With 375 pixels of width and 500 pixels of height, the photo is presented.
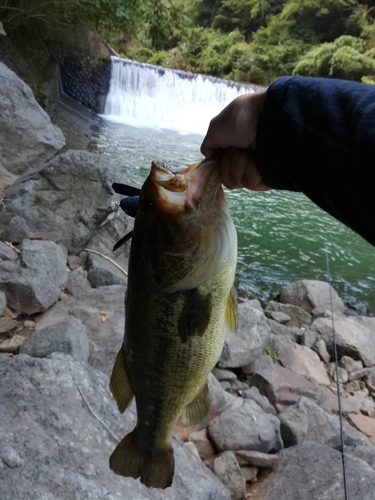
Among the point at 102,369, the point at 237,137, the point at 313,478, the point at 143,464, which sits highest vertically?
the point at 237,137

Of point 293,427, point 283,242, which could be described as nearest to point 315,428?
point 293,427

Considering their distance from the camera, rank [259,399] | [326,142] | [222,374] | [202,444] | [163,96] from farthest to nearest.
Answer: [163,96], [222,374], [259,399], [202,444], [326,142]

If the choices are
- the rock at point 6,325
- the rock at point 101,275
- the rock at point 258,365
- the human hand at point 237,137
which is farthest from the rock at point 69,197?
the human hand at point 237,137

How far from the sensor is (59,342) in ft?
10.6

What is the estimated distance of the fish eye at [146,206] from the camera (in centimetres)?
139

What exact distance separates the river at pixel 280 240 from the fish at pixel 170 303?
19.3 feet

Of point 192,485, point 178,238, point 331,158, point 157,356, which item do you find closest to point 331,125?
point 331,158

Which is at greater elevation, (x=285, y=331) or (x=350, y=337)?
(x=350, y=337)

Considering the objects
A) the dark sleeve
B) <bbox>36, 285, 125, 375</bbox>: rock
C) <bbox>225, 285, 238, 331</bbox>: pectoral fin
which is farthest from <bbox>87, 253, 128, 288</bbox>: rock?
the dark sleeve

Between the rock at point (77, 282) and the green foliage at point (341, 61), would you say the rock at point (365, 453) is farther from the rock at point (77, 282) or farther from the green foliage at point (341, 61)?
the green foliage at point (341, 61)

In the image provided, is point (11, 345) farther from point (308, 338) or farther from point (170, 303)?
point (308, 338)

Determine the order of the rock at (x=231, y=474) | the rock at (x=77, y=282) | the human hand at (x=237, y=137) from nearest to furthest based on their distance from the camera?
the human hand at (x=237, y=137)
the rock at (x=231, y=474)
the rock at (x=77, y=282)

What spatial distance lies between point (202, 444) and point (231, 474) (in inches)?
14.6

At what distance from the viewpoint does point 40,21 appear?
12.3m
